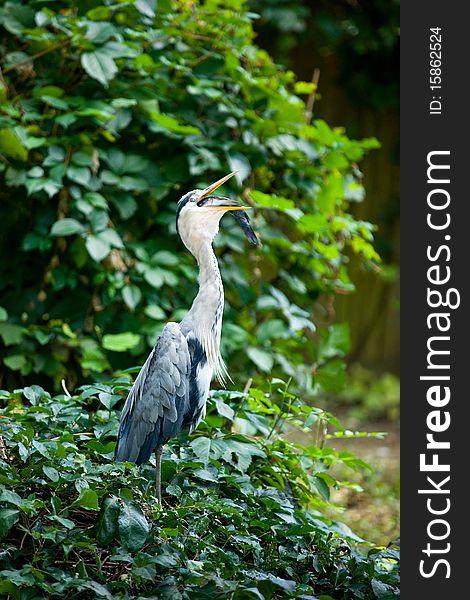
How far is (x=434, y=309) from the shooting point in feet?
9.16

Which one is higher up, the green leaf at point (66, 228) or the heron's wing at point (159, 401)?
the green leaf at point (66, 228)

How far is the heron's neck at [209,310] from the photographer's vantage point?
119 inches

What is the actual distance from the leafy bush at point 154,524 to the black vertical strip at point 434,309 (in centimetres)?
19

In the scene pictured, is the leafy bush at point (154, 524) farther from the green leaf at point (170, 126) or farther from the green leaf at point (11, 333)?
the green leaf at point (170, 126)

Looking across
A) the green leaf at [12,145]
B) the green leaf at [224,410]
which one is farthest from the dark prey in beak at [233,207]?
the green leaf at [12,145]

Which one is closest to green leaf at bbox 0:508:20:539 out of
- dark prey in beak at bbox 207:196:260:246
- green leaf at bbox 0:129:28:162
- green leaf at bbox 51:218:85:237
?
dark prey in beak at bbox 207:196:260:246

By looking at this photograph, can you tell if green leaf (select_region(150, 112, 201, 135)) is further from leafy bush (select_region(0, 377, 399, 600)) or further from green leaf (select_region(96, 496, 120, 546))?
green leaf (select_region(96, 496, 120, 546))

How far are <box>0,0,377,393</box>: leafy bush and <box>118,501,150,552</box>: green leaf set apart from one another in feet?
4.94

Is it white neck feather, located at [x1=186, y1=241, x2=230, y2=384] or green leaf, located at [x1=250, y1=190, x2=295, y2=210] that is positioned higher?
green leaf, located at [x1=250, y1=190, x2=295, y2=210]

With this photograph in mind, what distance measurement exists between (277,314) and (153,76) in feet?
4.31

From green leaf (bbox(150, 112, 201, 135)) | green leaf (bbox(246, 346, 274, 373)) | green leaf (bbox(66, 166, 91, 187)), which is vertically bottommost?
green leaf (bbox(246, 346, 274, 373))

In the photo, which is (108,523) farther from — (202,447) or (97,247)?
(97,247)

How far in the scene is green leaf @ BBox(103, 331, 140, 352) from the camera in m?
3.98

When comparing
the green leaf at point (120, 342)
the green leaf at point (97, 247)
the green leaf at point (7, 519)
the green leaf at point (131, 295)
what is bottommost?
the green leaf at point (7, 519)
